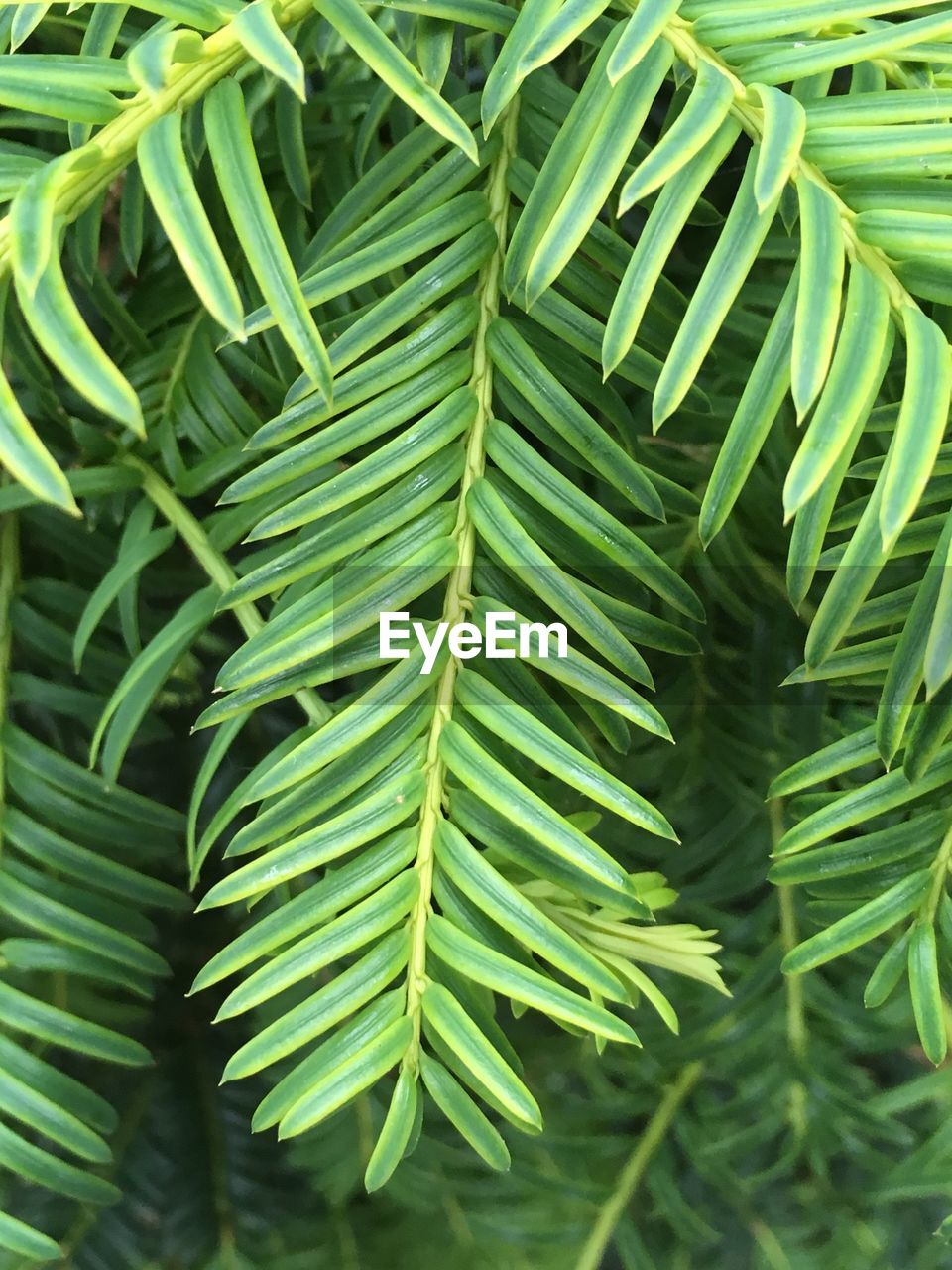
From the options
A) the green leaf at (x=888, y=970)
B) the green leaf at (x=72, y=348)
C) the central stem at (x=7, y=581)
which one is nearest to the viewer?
the green leaf at (x=72, y=348)

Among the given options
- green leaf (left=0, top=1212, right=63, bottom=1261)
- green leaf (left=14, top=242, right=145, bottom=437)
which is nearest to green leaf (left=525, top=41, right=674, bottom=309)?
green leaf (left=14, top=242, right=145, bottom=437)

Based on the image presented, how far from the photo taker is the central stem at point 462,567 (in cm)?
30

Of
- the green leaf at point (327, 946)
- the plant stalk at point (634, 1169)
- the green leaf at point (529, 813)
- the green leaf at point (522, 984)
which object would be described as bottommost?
the plant stalk at point (634, 1169)

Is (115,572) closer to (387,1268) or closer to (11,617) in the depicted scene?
(11,617)

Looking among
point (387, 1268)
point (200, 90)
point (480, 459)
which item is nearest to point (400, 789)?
point (480, 459)

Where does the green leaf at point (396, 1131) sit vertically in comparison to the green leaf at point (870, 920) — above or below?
below

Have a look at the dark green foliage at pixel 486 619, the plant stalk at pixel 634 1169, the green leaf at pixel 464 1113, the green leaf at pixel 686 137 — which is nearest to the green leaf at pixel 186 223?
the dark green foliage at pixel 486 619

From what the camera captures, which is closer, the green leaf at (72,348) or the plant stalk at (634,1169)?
the green leaf at (72,348)

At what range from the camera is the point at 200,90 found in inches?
11.6

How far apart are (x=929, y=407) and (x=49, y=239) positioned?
220 mm

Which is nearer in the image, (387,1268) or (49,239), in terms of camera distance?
(49,239)

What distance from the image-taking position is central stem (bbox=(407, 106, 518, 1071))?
0.30m

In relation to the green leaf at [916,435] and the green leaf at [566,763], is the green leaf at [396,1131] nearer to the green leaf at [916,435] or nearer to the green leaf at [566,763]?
the green leaf at [566,763]

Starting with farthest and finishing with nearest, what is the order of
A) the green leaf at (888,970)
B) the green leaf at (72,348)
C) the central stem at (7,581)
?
1. the central stem at (7,581)
2. the green leaf at (888,970)
3. the green leaf at (72,348)
